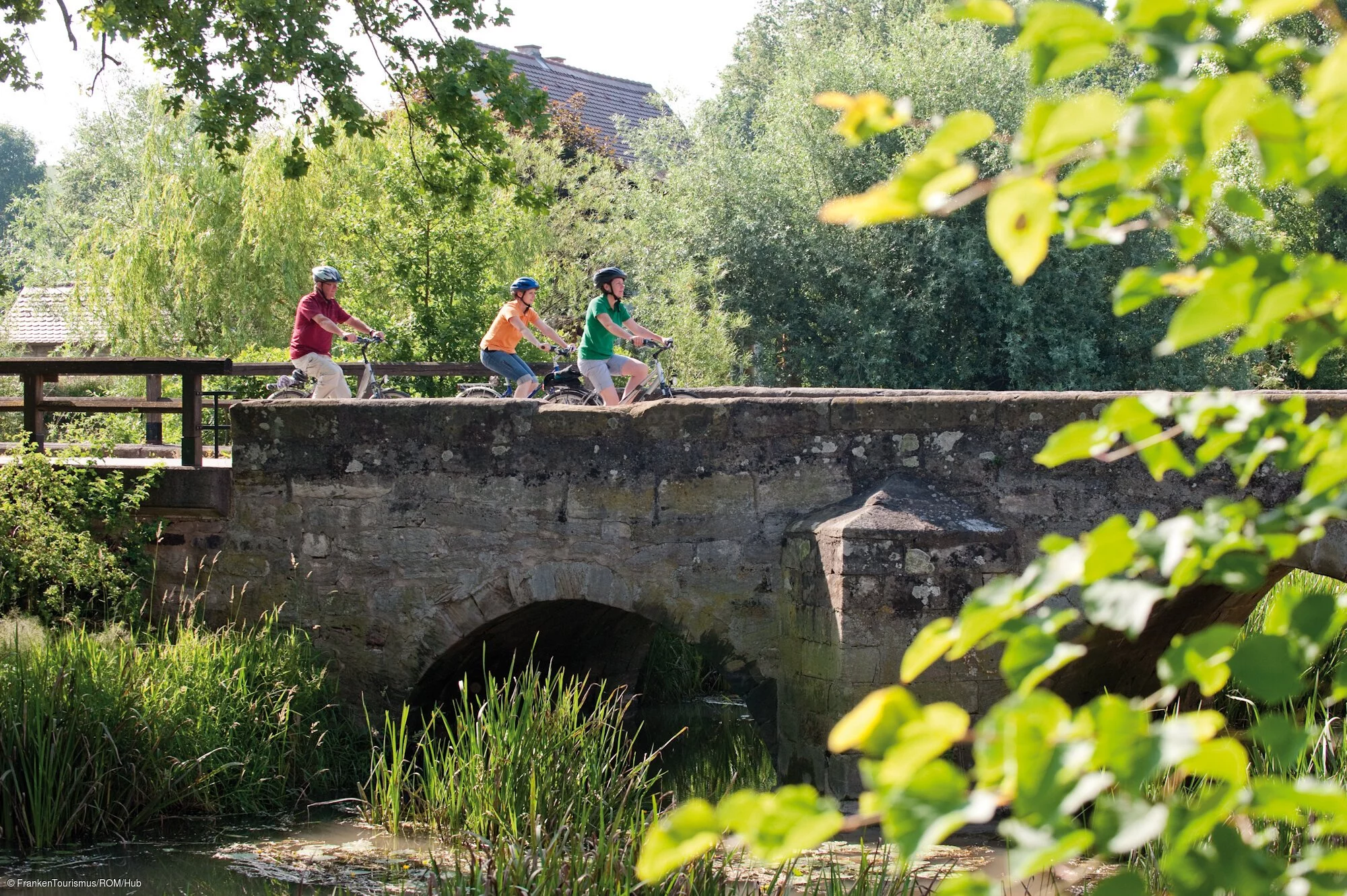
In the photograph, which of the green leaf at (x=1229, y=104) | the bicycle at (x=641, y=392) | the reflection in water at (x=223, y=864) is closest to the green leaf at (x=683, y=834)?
the green leaf at (x=1229, y=104)

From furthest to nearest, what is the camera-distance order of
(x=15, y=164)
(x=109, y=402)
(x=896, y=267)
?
1. (x=15, y=164)
2. (x=896, y=267)
3. (x=109, y=402)

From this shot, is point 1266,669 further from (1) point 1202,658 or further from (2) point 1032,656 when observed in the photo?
(2) point 1032,656

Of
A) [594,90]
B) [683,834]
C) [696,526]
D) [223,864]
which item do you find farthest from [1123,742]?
[594,90]

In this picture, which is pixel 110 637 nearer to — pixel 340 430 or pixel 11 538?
pixel 11 538

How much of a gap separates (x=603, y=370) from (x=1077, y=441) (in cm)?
758

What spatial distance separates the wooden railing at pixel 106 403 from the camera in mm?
8164

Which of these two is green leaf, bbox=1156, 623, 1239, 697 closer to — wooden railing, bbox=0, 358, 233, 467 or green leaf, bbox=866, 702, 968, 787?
green leaf, bbox=866, 702, 968, 787

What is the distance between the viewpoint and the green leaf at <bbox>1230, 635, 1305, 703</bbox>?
4.24 ft

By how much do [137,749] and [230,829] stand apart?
570mm

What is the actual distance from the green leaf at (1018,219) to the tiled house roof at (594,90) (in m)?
25.8

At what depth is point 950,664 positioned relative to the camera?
6012mm

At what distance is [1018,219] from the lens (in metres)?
1.26

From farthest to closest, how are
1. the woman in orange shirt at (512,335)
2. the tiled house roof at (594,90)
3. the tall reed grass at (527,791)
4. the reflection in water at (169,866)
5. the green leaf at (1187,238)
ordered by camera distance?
1. the tiled house roof at (594,90)
2. the woman in orange shirt at (512,335)
3. the reflection in water at (169,866)
4. the tall reed grass at (527,791)
5. the green leaf at (1187,238)

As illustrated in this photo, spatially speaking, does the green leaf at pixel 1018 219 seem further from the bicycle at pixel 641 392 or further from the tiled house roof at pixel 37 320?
the tiled house roof at pixel 37 320
